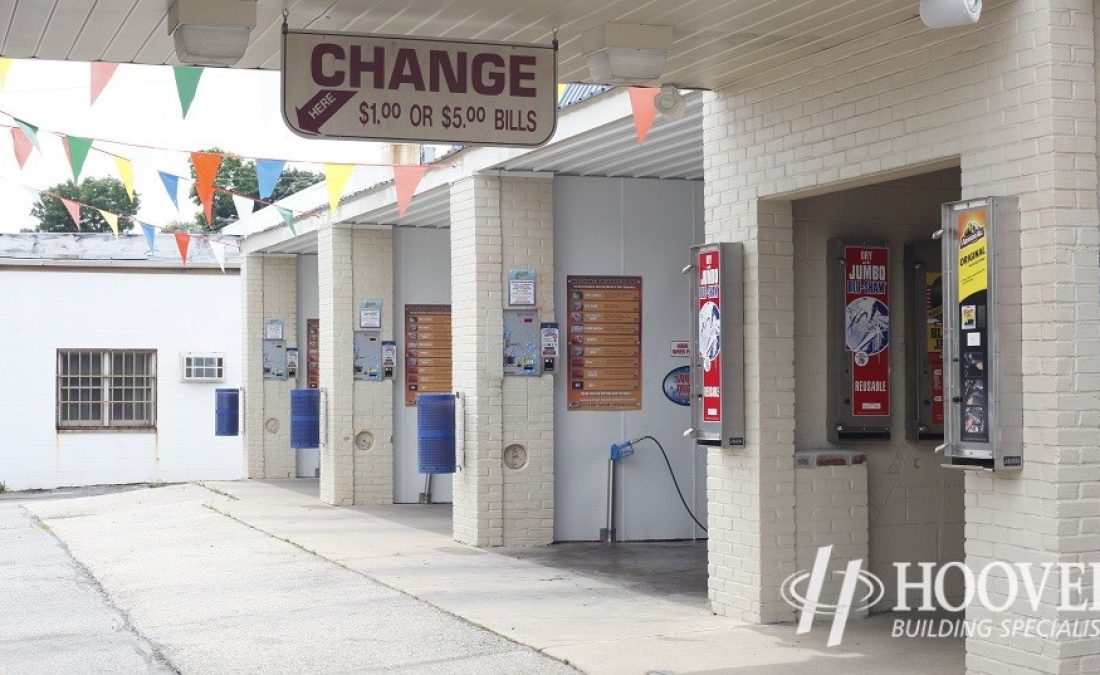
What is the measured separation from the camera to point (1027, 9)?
6785 mm

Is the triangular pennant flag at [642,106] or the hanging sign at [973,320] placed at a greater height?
the triangular pennant flag at [642,106]

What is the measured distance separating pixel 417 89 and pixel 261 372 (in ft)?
53.2

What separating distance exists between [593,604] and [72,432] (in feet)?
54.2

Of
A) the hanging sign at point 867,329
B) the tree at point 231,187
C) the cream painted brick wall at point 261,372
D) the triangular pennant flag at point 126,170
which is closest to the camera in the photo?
the hanging sign at point 867,329

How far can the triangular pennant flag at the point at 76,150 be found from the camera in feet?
42.0

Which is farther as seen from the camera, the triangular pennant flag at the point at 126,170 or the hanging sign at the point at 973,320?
the triangular pennant flag at the point at 126,170

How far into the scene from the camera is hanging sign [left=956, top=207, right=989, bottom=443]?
22.7ft

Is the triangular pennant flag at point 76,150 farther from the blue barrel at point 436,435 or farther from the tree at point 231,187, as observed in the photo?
the tree at point 231,187

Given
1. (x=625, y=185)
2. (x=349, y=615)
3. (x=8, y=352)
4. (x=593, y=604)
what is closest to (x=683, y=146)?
(x=625, y=185)

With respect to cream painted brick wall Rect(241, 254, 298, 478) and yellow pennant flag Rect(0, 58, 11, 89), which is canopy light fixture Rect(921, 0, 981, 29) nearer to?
yellow pennant flag Rect(0, 58, 11, 89)

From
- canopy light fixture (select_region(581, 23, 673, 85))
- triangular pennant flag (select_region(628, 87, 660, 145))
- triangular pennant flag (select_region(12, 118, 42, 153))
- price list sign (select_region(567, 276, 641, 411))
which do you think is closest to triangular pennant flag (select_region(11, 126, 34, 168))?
triangular pennant flag (select_region(12, 118, 42, 153))

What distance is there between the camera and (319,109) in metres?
6.98

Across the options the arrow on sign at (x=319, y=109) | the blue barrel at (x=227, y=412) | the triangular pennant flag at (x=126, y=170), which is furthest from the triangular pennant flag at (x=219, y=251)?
the arrow on sign at (x=319, y=109)

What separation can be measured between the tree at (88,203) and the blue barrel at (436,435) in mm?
43963
